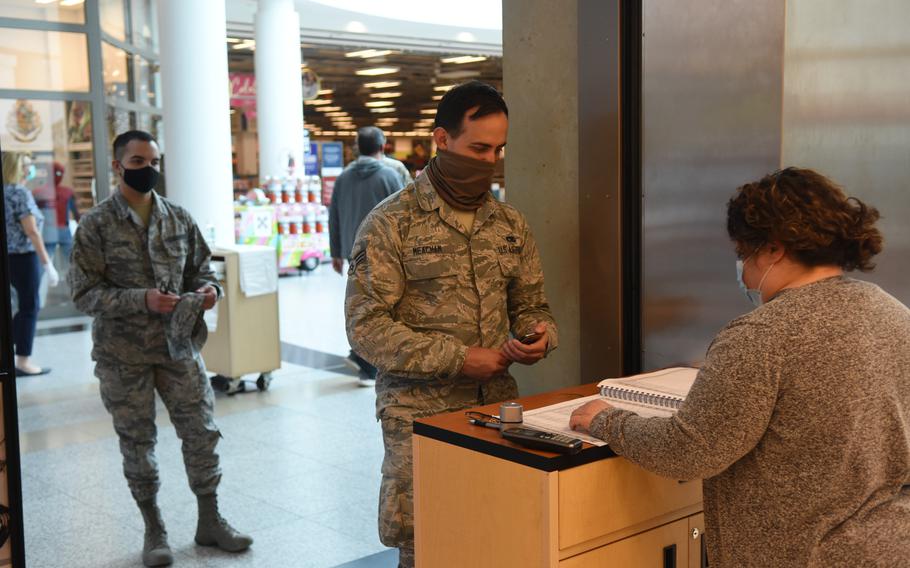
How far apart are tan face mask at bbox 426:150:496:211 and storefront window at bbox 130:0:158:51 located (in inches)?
446

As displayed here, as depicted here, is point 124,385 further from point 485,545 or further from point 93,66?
point 93,66

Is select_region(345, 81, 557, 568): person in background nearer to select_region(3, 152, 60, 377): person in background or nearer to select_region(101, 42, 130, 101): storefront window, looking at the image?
select_region(3, 152, 60, 377): person in background

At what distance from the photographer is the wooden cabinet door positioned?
194cm

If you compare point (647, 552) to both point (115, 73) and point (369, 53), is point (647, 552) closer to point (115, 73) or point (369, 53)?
point (115, 73)

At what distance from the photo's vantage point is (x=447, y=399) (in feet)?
8.23

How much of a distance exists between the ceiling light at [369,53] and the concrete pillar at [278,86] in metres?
4.21

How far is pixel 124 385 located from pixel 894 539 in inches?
113

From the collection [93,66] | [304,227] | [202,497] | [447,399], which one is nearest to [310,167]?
[304,227]

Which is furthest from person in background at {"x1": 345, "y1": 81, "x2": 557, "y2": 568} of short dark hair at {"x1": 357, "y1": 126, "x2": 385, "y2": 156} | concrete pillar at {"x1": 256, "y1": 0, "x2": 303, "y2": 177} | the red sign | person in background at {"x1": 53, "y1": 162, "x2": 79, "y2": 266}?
the red sign

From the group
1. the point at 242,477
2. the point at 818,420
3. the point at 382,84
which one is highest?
the point at 382,84

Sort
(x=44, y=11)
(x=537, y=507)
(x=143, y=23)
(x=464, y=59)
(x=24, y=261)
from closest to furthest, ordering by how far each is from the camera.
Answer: (x=537, y=507) → (x=24, y=261) → (x=44, y=11) → (x=143, y=23) → (x=464, y=59)

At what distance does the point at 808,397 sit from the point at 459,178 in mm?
1154

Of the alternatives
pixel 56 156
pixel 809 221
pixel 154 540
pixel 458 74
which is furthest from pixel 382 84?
pixel 809 221

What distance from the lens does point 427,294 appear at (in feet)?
8.19
